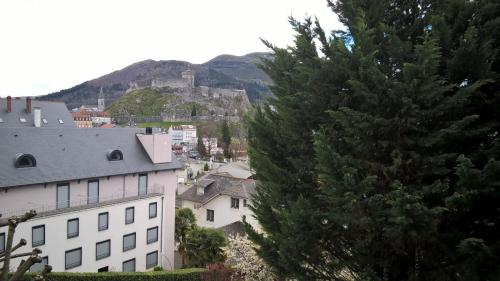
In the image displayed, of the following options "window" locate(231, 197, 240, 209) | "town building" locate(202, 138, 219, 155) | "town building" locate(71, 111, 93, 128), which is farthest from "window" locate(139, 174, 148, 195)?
"town building" locate(71, 111, 93, 128)

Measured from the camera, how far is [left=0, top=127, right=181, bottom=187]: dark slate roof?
21188mm

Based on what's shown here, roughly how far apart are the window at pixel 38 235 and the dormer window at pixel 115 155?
6303 mm

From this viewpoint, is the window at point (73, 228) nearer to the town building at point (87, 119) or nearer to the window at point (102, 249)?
the window at point (102, 249)

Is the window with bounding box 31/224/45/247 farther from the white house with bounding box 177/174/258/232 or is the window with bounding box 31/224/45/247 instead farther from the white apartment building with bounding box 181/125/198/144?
the white apartment building with bounding box 181/125/198/144

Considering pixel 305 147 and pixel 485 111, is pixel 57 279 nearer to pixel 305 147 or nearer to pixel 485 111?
pixel 305 147

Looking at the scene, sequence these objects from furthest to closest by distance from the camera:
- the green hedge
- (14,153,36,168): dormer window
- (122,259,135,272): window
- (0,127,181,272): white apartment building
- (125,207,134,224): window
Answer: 1. (122,259,135,272): window
2. (125,207,134,224): window
3. (14,153,36,168): dormer window
4. (0,127,181,272): white apartment building
5. the green hedge

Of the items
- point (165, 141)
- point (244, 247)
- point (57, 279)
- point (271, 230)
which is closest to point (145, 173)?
point (165, 141)

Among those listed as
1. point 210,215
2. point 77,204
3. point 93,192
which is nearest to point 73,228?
point 77,204

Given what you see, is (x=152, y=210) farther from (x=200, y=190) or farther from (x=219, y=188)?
(x=219, y=188)

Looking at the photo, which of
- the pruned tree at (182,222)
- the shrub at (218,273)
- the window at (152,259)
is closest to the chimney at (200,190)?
the pruned tree at (182,222)

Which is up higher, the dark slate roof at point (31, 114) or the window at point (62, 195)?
the dark slate roof at point (31, 114)

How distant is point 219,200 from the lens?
34.2 metres

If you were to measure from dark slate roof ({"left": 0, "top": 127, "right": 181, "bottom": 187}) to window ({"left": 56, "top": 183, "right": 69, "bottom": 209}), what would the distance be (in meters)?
0.51

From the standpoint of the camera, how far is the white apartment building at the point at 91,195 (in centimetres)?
2091
